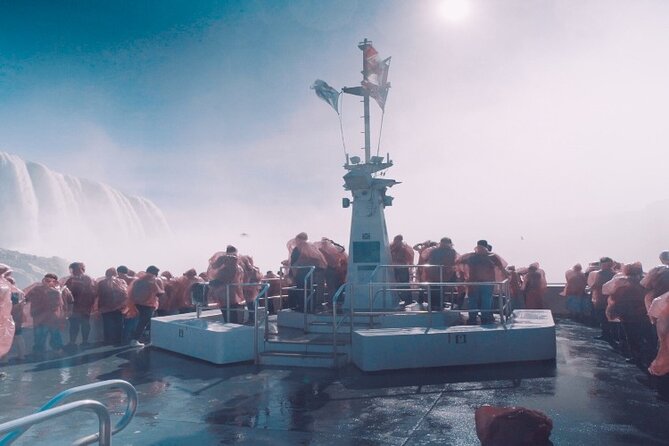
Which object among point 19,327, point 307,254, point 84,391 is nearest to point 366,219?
point 307,254

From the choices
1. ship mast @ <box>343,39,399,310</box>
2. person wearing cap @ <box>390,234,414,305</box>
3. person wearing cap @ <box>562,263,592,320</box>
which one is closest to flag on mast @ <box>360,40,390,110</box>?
ship mast @ <box>343,39,399,310</box>

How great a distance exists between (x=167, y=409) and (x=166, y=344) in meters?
4.54

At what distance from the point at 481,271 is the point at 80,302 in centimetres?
861

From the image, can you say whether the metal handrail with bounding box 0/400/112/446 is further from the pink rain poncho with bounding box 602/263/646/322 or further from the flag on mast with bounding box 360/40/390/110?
the flag on mast with bounding box 360/40/390/110

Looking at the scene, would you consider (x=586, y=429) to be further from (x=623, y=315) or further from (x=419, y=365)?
(x=623, y=315)

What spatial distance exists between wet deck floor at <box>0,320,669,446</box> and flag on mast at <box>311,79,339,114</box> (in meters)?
7.43

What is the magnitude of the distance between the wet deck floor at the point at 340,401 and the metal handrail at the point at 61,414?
1820mm

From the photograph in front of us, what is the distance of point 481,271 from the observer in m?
10.4

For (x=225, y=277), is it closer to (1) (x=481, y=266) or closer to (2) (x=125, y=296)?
(2) (x=125, y=296)

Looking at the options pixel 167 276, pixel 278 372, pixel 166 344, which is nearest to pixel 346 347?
pixel 278 372

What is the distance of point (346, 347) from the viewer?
9.34 meters

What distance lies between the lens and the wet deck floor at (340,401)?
5551 millimetres

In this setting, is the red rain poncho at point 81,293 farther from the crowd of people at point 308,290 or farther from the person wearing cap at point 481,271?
the person wearing cap at point 481,271

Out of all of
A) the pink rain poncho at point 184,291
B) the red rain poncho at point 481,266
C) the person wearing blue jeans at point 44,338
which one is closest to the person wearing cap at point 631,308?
the red rain poncho at point 481,266
